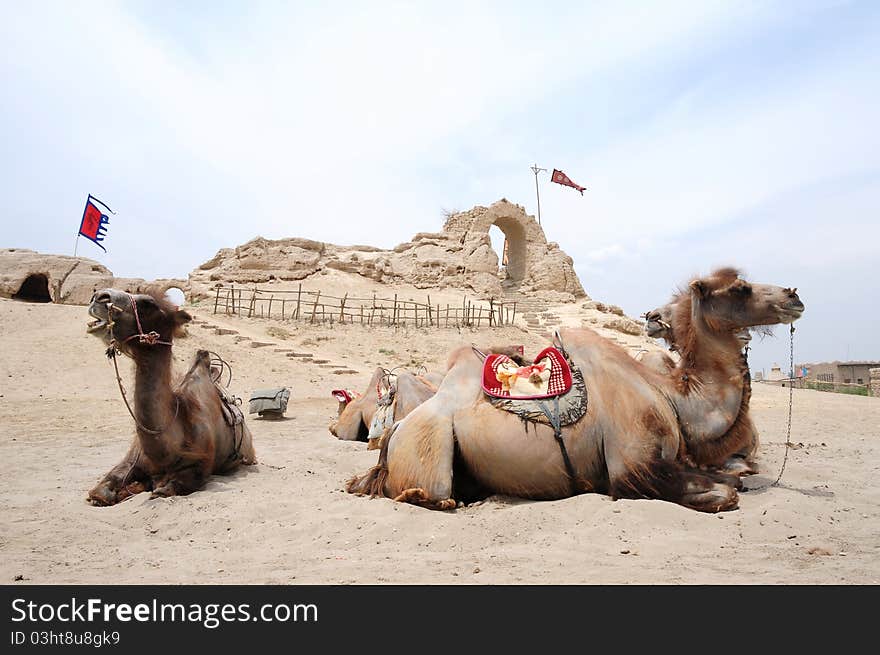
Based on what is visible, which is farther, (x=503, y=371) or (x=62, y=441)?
(x=62, y=441)

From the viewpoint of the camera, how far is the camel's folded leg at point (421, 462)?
436 cm

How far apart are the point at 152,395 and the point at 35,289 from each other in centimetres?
2986

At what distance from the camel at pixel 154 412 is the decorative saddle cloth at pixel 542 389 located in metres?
2.62

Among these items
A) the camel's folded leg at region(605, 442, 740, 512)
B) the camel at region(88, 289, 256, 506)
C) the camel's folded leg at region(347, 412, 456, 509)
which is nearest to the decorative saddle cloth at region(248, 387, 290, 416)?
the camel at region(88, 289, 256, 506)

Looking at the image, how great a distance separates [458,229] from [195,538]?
36767 mm

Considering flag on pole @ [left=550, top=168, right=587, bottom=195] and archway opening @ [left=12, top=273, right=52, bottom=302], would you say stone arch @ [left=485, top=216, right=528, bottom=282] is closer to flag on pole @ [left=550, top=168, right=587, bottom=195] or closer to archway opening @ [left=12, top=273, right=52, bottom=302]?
flag on pole @ [left=550, top=168, right=587, bottom=195]

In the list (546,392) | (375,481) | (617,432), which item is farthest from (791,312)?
(375,481)

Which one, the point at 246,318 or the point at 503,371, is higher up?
the point at 246,318

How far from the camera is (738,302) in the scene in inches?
176

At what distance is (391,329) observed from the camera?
2639 centimetres

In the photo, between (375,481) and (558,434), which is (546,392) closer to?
(558,434)

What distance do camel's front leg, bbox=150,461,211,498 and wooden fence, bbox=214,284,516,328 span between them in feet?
65.5

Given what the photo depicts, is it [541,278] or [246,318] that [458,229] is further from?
[246,318]
